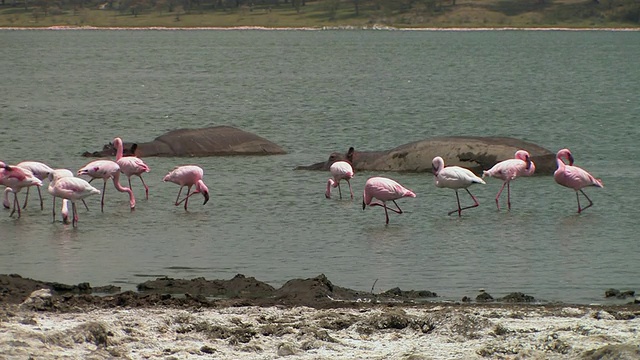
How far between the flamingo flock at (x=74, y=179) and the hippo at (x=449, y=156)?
415 centimetres

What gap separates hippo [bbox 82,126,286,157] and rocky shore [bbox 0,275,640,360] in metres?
11.3

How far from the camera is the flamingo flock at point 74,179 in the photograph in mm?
15242

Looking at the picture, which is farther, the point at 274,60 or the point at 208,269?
the point at 274,60

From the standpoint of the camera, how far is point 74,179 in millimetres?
15336

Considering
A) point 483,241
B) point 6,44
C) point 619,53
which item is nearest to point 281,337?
point 483,241

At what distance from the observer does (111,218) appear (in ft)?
53.9

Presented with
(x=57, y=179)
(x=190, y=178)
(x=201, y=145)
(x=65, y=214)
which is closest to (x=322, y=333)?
(x=65, y=214)

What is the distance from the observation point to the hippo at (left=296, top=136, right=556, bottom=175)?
2041cm

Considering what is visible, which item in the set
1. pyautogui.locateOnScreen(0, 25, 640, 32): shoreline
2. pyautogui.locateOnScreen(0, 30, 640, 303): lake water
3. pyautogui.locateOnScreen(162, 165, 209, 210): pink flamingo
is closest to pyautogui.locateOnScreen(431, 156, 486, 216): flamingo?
pyautogui.locateOnScreen(0, 30, 640, 303): lake water

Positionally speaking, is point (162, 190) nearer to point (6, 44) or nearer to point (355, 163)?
point (355, 163)

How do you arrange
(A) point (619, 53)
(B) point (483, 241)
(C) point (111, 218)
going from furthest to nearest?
(A) point (619, 53)
(C) point (111, 218)
(B) point (483, 241)

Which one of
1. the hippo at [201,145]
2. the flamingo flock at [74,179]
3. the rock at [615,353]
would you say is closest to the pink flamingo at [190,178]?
the flamingo flock at [74,179]

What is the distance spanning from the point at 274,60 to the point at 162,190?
6086 centimetres

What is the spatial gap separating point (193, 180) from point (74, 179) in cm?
243
